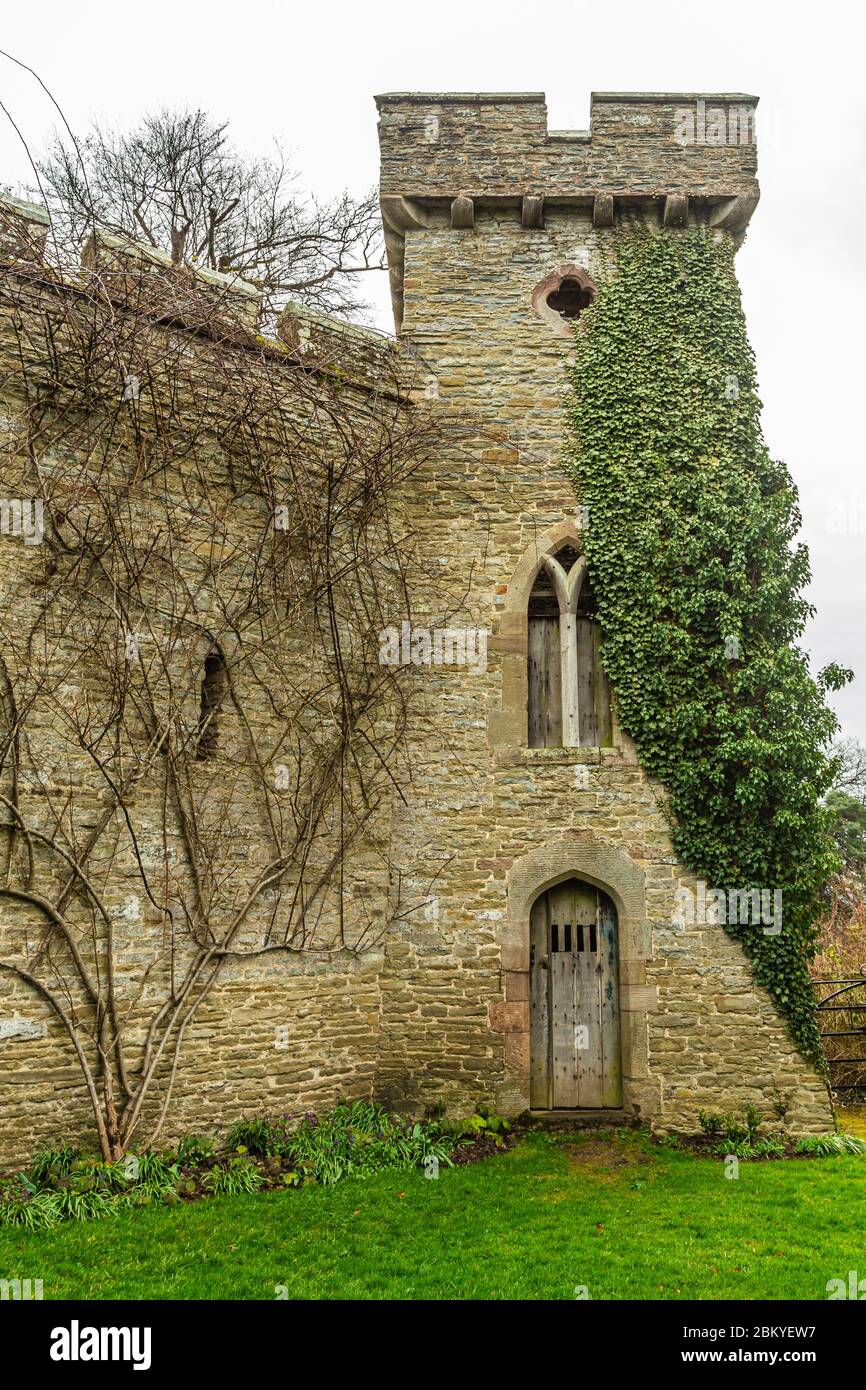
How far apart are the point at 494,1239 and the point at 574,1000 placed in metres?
3.09

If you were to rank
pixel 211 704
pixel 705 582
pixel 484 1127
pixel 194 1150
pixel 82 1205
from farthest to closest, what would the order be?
pixel 705 582 < pixel 484 1127 < pixel 211 704 < pixel 194 1150 < pixel 82 1205

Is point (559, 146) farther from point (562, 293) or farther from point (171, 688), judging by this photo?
point (171, 688)

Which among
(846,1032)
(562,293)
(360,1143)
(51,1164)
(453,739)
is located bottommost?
(360,1143)

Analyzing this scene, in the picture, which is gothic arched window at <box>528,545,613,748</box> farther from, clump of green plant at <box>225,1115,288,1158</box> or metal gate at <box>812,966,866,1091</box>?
clump of green plant at <box>225,1115,288,1158</box>

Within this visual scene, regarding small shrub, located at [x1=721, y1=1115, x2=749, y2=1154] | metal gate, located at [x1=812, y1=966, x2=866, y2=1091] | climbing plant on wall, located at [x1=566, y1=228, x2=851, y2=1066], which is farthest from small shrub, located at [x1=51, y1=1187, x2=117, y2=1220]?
metal gate, located at [x1=812, y1=966, x2=866, y2=1091]

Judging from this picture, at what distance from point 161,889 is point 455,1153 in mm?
3316

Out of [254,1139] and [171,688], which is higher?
[171,688]

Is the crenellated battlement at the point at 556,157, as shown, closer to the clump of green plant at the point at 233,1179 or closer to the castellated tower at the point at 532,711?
the castellated tower at the point at 532,711

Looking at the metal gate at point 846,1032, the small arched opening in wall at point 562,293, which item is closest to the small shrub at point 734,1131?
the metal gate at point 846,1032

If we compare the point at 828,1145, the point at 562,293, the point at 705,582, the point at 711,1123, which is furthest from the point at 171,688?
the point at 828,1145

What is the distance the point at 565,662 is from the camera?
9.49 metres

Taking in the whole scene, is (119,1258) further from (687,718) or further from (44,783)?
(687,718)

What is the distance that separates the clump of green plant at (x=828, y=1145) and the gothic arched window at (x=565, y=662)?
3.90 metres

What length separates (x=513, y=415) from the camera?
986 centimetres
